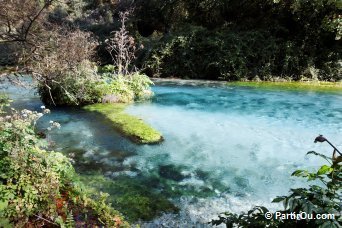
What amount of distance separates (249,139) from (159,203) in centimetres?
428

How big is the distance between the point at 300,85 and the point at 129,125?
38.0ft

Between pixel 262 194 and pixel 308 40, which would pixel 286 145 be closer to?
pixel 262 194

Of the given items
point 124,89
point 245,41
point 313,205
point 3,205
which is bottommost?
point 124,89

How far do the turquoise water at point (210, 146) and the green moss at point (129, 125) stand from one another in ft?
1.03

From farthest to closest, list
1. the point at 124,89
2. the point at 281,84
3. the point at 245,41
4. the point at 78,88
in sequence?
1. the point at 245,41
2. the point at 281,84
3. the point at 124,89
4. the point at 78,88

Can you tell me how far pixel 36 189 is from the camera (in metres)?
3.95

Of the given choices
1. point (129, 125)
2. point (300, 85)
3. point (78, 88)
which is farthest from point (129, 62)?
point (129, 125)

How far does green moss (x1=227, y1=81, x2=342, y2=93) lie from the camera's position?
671 inches

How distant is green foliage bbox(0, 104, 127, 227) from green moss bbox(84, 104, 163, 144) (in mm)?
4268

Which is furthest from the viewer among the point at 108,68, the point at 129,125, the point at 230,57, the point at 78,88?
the point at 230,57

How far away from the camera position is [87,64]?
13.0 meters

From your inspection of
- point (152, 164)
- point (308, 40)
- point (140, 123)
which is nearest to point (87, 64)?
point (140, 123)

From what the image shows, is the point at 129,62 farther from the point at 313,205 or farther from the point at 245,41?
the point at 313,205

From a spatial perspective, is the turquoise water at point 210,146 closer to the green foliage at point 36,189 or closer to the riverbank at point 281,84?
the green foliage at point 36,189
